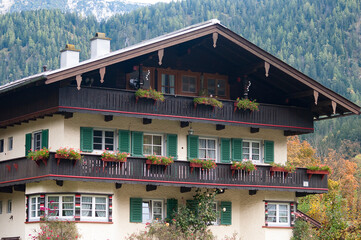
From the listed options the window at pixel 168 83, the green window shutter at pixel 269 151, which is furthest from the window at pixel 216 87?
the green window shutter at pixel 269 151

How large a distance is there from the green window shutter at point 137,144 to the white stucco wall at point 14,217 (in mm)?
5284

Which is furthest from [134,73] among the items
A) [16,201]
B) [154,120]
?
[16,201]

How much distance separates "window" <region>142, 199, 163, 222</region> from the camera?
3534 centimetres

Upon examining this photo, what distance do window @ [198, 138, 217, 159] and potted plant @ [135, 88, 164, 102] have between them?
154 inches

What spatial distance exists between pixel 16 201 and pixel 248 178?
10336 millimetres

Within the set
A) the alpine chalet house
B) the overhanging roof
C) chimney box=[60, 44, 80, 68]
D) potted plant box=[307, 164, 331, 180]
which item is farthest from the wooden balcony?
chimney box=[60, 44, 80, 68]

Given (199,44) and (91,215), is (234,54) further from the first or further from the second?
(91,215)

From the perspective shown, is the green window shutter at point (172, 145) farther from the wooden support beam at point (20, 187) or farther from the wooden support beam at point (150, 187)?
the wooden support beam at point (20, 187)

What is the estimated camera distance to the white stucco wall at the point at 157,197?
33.3 meters

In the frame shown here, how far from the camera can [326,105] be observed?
1518 inches

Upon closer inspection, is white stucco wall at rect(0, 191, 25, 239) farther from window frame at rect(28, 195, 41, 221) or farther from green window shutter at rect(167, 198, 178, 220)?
green window shutter at rect(167, 198, 178, 220)

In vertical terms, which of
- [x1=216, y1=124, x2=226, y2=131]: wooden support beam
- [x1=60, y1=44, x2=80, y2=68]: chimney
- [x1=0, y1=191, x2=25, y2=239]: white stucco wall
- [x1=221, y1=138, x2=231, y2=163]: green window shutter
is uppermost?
[x1=60, y1=44, x2=80, y2=68]: chimney

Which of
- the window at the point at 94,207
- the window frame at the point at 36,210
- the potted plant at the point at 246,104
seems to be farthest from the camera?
the potted plant at the point at 246,104

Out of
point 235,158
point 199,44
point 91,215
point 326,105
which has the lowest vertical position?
point 91,215
